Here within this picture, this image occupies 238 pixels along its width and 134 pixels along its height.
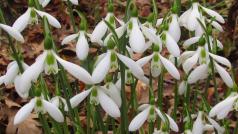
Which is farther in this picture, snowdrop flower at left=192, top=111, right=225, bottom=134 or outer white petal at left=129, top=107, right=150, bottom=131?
snowdrop flower at left=192, top=111, right=225, bottom=134

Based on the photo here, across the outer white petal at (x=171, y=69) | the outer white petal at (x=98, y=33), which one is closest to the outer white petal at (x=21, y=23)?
the outer white petal at (x=98, y=33)

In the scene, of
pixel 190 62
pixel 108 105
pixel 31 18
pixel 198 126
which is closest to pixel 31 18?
pixel 31 18

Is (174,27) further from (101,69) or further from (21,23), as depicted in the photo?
(21,23)

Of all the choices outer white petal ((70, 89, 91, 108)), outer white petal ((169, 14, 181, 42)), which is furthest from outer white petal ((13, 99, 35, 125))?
outer white petal ((169, 14, 181, 42))

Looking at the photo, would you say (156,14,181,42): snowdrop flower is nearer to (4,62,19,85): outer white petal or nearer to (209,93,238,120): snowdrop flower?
(209,93,238,120): snowdrop flower

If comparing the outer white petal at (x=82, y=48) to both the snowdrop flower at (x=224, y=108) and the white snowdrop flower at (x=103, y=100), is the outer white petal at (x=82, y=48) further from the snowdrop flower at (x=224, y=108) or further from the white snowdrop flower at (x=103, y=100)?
the snowdrop flower at (x=224, y=108)

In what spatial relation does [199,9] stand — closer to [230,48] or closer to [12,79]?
[12,79]

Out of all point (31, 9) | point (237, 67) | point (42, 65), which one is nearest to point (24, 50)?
point (237, 67)
